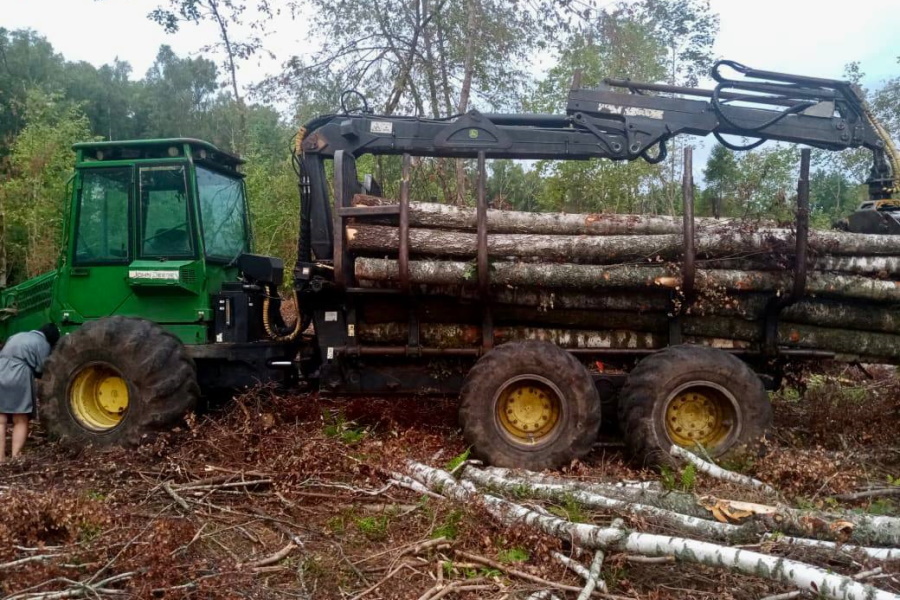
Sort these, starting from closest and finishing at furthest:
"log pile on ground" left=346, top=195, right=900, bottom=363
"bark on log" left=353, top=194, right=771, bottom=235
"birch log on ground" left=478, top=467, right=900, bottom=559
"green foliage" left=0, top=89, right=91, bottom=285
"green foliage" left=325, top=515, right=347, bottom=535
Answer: "birch log on ground" left=478, top=467, right=900, bottom=559 < "green foliage" left=325, top=515, right=347, bottom=535 < "log pile on ground" left=346, top=195, right=900, bottom=363 < "bark on log" left=353, top=194, right=771, bottom=235 < "green foliage" left=0, top=89, right=91, bottom=285

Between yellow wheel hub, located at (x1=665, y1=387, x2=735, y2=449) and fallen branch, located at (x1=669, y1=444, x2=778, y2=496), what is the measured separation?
0.34 meters

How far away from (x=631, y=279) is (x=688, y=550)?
272 centimetres

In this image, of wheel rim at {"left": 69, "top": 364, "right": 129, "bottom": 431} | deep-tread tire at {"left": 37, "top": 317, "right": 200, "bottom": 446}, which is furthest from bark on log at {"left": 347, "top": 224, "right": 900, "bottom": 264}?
wheel rim at {"left": 69, "top": 364, "right": 129, "bottom": 431}

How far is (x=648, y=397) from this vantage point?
584 centimetres

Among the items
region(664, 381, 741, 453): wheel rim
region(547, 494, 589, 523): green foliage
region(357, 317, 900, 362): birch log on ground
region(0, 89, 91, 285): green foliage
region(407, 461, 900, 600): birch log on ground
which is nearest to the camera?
region(407, 461, 900, 600): birch log on ground

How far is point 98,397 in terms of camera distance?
6.52m

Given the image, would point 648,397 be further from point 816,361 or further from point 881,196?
point 881,196

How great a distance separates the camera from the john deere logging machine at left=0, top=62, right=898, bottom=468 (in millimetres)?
5902

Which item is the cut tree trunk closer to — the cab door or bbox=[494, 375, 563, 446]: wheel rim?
bbox=[494, 375, 563, 446]: wheel rim

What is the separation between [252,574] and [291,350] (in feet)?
11.0

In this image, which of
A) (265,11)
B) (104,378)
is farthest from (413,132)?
(265,11)

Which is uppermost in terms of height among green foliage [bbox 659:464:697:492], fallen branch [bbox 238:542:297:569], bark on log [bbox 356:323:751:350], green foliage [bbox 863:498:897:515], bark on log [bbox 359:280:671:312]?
bark on log [bbox 359:280:671:312]

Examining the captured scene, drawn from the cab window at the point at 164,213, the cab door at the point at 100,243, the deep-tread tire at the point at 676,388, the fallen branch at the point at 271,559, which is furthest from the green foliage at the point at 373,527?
the cab door at the point at 100,243

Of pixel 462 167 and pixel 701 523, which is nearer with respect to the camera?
pixel 701 523
